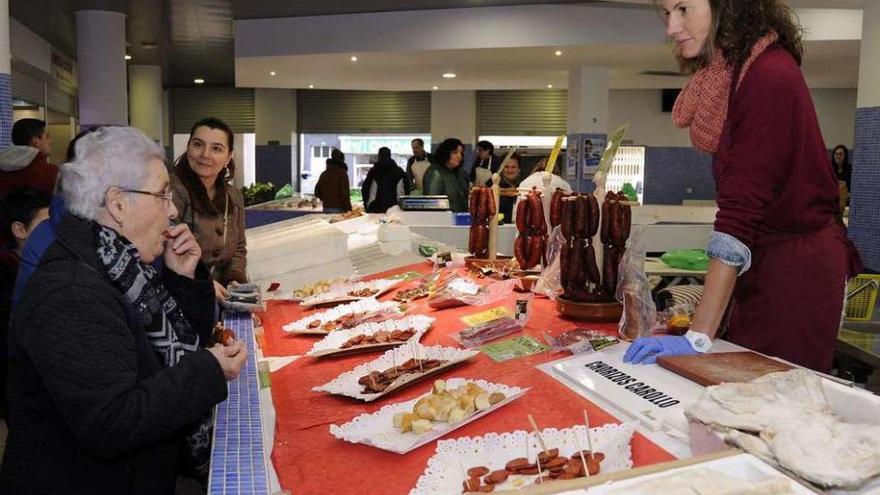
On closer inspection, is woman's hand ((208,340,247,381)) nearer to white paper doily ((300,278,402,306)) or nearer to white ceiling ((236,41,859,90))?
white paper doily ((300,278,402,306))

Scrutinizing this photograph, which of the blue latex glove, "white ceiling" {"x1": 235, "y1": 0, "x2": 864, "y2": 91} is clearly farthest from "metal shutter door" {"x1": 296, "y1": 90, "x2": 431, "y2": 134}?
the blue latex glove

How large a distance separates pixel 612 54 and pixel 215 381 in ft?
31.1

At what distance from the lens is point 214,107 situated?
61.1 ft

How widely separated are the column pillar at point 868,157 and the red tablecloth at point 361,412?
4.40m

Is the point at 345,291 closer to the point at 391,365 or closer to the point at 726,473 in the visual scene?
the point at 391,365

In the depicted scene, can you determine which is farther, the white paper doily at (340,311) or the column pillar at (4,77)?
the column pillar at (4,77)

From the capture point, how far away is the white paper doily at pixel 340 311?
91.6 inches

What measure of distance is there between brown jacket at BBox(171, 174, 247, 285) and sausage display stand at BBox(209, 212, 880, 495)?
1.32 metres

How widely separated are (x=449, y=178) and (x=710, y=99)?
5.46 m

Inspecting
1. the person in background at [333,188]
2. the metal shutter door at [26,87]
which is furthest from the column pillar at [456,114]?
the metal shutter door at [26,87]

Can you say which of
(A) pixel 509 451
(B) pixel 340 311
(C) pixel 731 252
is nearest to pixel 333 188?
(B) pixel 340 311

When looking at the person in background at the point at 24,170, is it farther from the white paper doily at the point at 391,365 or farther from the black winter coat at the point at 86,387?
the white paper doily at the point at 391,365

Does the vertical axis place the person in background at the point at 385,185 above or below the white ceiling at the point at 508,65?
below

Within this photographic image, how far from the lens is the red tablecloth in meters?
1.27
